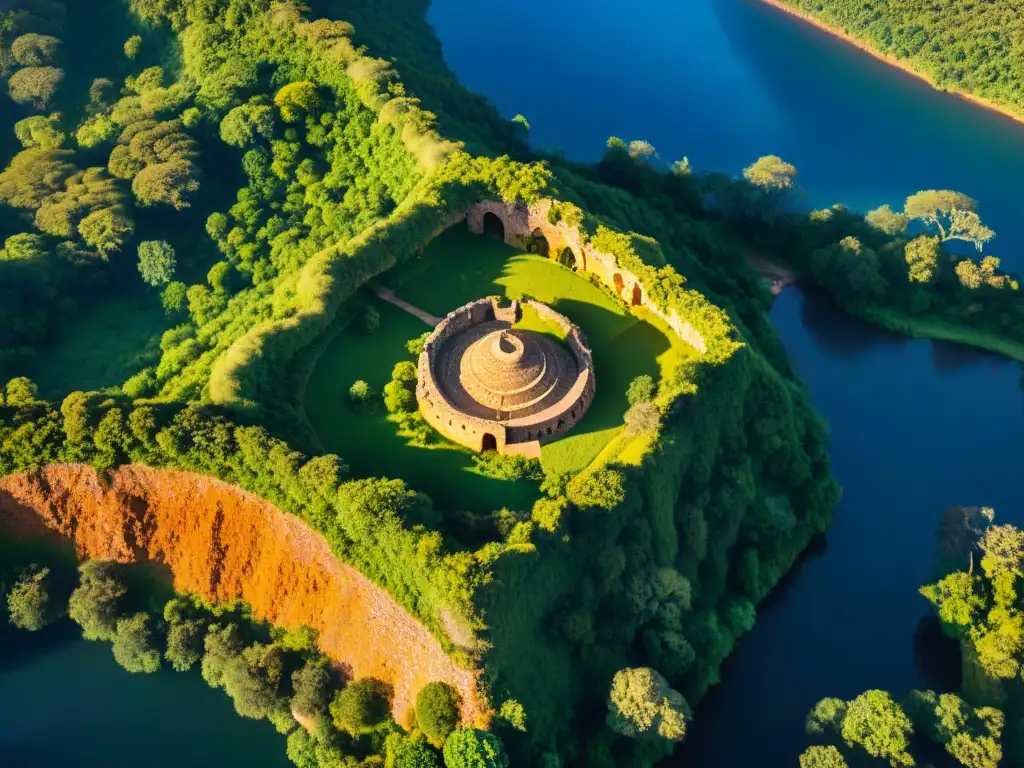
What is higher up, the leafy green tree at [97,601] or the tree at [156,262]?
the tree at [156,262]

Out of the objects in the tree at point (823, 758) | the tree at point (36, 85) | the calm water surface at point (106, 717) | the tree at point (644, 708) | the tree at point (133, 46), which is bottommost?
the calm water surface at point (106, 717)

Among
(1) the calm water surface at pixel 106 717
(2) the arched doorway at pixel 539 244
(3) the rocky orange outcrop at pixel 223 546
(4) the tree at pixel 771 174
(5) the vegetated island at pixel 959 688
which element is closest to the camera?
(5) the vegetated island at pixel 959 688

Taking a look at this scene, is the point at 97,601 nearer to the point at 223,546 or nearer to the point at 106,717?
the point at 106,717

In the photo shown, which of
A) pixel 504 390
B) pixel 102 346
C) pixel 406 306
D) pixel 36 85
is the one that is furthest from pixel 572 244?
pixel 36 85

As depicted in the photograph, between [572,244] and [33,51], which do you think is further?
[33,51]

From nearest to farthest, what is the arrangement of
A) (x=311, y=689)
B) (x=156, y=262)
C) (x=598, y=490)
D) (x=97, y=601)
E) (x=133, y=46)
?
(x=311, y=689)
(x=598, y=490)
(x=97, y=601)
(x=156, y=262)
(x=133, y=46)

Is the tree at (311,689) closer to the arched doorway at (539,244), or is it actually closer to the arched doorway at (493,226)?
the arched doorway at (539,244)

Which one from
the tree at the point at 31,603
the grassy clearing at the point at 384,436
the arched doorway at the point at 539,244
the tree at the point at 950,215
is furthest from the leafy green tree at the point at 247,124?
the tree at the point at 950,215
